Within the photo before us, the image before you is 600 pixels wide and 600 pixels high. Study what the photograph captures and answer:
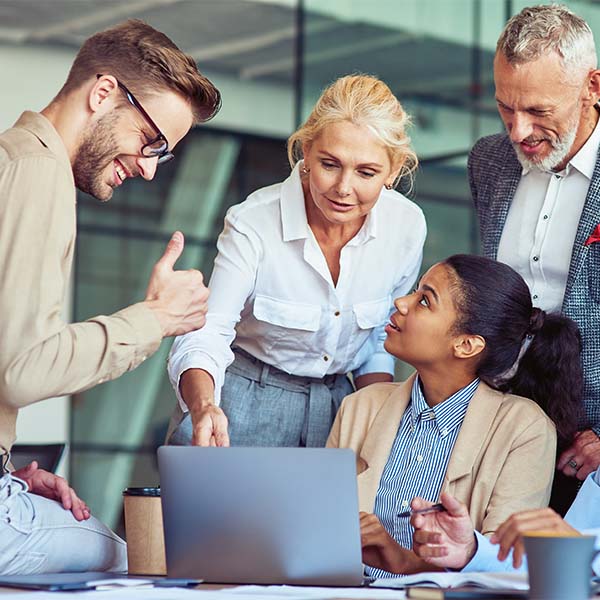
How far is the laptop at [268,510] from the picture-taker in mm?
1863

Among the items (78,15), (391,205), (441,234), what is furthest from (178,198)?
(391,205)

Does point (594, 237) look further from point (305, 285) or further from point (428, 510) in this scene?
point (428, 510)

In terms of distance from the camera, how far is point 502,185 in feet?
9.98

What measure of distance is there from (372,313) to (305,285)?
19 cm

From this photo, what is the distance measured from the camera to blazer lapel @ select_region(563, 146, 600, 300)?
2746 mm

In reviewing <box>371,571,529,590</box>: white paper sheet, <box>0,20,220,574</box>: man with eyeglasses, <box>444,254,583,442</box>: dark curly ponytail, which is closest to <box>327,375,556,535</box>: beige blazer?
<box>444,254,583,442</box>: dark curly ponytail

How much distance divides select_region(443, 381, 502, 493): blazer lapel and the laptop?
0.64 m

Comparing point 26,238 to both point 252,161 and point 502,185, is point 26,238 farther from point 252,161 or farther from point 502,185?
point 252,161

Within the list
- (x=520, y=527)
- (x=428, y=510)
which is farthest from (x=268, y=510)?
(x=520, y=527)

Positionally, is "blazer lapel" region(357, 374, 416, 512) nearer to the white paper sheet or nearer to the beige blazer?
the beige blazer

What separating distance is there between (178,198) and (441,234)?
169 inches

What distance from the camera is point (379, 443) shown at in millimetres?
2646

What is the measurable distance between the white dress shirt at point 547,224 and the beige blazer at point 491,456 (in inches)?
15.7

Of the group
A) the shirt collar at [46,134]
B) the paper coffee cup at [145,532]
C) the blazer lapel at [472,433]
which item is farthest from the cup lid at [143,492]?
the blazer lapel at [472,433]
